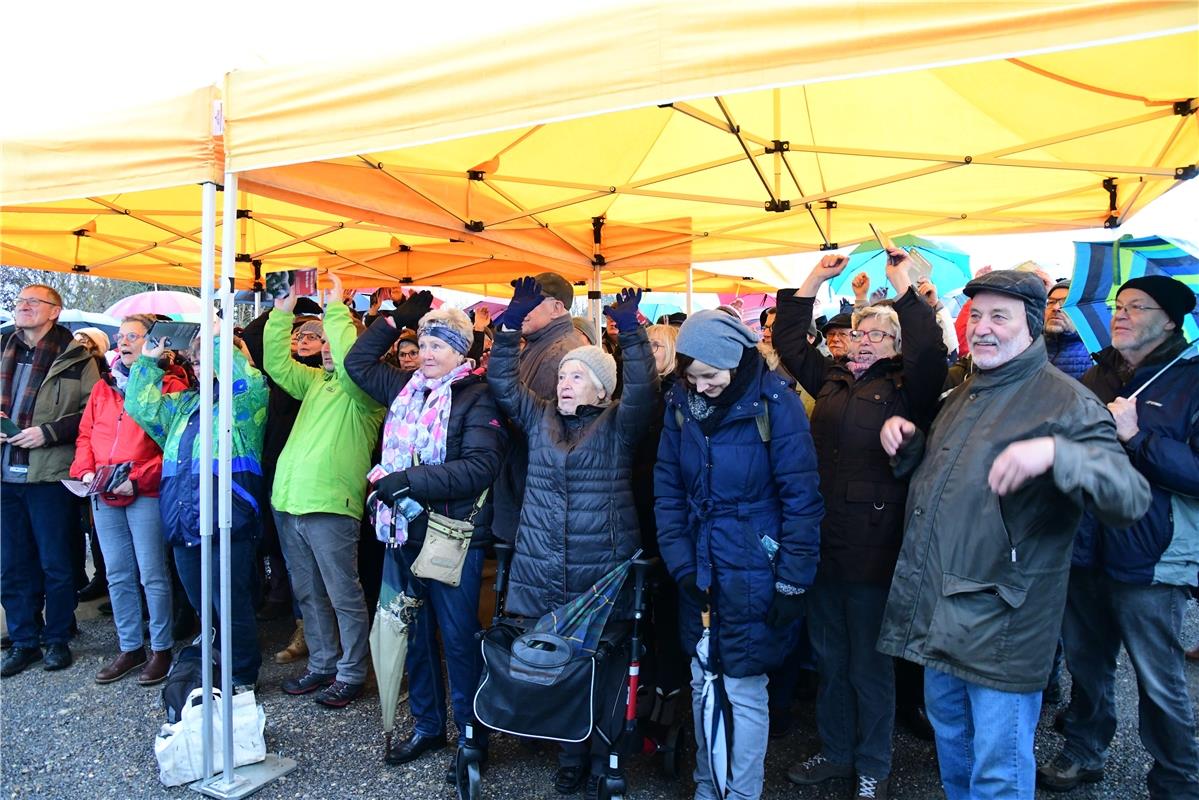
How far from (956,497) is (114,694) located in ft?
13.3

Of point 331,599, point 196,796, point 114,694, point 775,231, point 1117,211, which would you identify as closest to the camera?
point 196,796

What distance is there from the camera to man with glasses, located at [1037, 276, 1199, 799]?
97.0 inches

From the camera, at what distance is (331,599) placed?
3564 mm

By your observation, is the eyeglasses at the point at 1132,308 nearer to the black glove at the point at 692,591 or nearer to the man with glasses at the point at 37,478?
the black glove at the point at 692,591

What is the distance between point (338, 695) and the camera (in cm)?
358

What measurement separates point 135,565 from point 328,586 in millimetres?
1358

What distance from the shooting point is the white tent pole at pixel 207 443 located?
279 cm

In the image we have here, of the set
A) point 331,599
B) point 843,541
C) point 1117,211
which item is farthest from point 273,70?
point 1117,211

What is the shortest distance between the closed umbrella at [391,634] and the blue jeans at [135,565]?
5.28 ft

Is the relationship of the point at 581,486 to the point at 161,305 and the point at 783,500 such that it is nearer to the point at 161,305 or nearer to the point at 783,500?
the point at 783,500

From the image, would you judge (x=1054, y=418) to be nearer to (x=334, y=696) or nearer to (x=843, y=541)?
(x=843, y=541)

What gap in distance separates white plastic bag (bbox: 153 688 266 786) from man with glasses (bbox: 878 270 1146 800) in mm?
2482

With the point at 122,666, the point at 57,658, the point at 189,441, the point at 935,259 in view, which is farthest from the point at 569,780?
the point at 935,259

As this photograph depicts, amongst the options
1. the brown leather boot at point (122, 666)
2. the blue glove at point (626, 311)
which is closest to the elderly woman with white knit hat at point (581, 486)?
the blue glove at point (626, 311)
